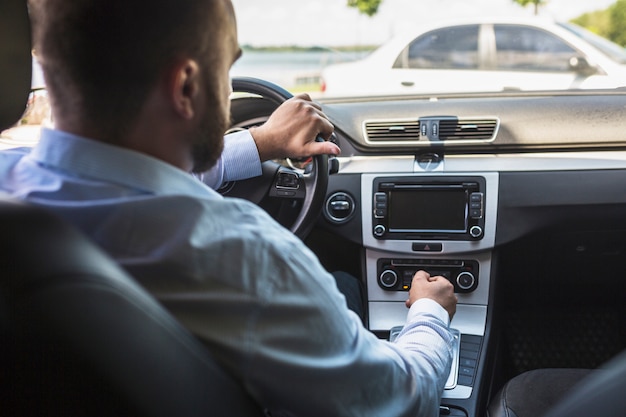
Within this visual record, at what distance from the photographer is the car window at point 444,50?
14.7ft

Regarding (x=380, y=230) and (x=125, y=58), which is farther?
(x=380, y=230)

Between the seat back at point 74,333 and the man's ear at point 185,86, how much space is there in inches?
11.8

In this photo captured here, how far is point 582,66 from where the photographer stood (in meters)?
4.14

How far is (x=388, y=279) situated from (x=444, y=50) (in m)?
2.20

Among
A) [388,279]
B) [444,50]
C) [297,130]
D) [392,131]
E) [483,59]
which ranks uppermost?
[297,130]

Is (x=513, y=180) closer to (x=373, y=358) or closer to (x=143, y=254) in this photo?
(x=373, y=358)

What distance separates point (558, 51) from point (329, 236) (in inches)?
92.6

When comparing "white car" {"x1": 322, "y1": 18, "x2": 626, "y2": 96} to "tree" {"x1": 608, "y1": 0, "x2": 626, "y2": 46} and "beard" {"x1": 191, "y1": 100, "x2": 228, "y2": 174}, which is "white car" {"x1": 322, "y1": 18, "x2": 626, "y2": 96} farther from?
"tree" {"x1": 608, "y1": 0, "x2": 626, "y2": 46}

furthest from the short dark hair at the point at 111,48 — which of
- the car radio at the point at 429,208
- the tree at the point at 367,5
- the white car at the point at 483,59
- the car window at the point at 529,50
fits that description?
the tree at the point at 367,5

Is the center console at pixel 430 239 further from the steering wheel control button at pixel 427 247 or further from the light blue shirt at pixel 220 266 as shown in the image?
the light blue shirt at pixel 220 266

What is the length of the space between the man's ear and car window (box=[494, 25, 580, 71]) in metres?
3.37

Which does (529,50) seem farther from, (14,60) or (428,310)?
(14,60)

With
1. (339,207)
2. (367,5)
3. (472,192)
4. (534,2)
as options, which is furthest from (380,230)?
(534,2)

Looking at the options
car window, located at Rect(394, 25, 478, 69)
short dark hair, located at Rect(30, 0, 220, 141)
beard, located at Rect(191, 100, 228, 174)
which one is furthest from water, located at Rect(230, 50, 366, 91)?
short dark hair, located at Rect(30, 0, 220, 141)
